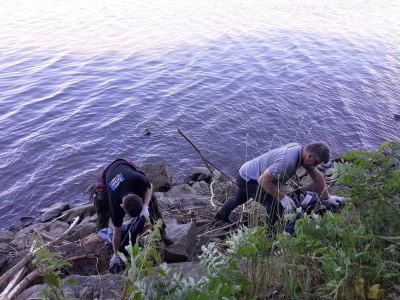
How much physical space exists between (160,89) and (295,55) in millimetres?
7103

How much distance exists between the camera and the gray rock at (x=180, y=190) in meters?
9.29

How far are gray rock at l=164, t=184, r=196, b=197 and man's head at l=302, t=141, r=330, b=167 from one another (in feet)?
13.7

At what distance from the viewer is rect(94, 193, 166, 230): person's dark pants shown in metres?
6.09

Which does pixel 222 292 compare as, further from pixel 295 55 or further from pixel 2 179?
pixel 295 55

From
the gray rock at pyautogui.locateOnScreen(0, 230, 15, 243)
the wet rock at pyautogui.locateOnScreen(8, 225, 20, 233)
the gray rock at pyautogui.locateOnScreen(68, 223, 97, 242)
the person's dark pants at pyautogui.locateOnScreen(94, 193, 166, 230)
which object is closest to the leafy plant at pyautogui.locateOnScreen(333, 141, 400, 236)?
the person's dark pants at pyautogui.locateOnScreen(94, 193, 166, 230)

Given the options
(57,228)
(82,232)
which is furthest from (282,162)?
(57,228)

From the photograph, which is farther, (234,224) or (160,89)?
(160,89)

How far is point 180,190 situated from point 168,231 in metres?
3.36

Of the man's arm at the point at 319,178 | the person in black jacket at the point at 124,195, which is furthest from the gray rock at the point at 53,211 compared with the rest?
the man's arm at the point at 319,178

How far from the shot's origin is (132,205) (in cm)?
521

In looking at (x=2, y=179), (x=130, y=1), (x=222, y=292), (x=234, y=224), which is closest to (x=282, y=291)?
(x=222, y=292)

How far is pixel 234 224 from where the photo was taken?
20.9 feet

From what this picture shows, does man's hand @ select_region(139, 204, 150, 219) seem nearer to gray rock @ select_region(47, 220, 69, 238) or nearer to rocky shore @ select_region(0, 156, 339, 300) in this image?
rocky shore @ select_region(0, 156, 339, 300)

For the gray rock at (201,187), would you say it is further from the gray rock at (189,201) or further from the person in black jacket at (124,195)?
the person in black jacket at (124,195)
